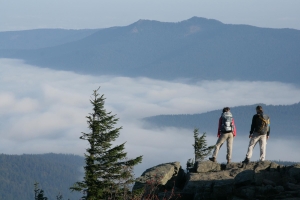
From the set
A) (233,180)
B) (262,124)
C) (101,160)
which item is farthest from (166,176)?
(262,124)

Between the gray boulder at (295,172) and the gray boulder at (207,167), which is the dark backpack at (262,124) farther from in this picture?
the gray boulder at (295,172)

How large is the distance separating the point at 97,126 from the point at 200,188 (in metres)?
5.93

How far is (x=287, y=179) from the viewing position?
60.2 ft

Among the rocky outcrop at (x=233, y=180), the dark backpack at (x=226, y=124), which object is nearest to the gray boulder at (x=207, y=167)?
the rocky outcrop at (x=233, y=180)

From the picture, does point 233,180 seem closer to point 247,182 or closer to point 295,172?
point 247,182

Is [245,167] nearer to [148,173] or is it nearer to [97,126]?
[148,173]

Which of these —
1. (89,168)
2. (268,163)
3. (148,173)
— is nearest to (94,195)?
(89,168)

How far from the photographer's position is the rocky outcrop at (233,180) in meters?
16.8

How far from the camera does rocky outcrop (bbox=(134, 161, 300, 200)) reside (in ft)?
55.2

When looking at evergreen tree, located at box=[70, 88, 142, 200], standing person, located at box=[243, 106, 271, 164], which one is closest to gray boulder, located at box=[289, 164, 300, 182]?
standing person, located at box=[243, 106, 271, 164]

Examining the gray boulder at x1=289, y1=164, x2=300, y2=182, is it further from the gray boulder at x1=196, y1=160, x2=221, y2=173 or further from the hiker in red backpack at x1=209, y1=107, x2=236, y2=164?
the hiker in red backpack at x1=209, y1=107, x2=236, y2=164

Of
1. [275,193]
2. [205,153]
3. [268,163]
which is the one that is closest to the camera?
[275,193]

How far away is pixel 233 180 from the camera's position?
1867 cm

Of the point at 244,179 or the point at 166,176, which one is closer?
the point at 244,179
